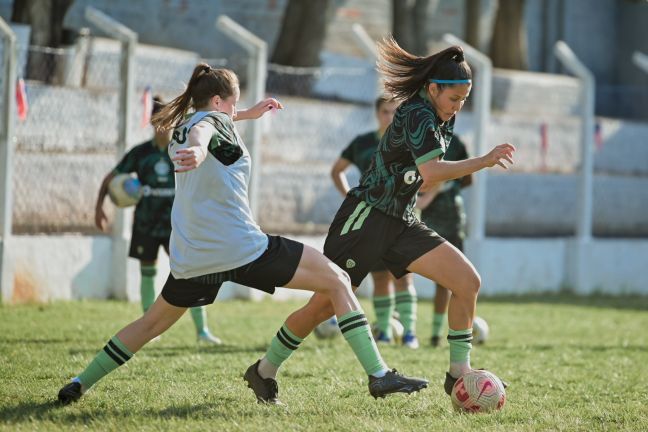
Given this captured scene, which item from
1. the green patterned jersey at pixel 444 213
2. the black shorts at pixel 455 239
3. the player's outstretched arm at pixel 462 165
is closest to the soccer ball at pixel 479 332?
the black shorts at pixel 455 239

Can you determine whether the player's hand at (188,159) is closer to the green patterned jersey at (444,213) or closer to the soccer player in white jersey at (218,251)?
the soccer player in white jersey at (218,251)

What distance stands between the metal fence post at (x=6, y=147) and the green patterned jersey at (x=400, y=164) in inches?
232

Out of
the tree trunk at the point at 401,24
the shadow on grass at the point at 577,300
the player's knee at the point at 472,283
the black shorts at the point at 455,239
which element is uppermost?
the tree trunk at the point at 401,24

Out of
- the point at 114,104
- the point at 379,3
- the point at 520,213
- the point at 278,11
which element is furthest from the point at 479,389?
the point at 379,3

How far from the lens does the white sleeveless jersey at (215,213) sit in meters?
5.79

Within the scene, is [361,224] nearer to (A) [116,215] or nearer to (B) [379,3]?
(A) [116,215]

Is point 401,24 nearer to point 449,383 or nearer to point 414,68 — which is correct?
point 414,68

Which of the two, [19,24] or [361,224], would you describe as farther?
[19,24]

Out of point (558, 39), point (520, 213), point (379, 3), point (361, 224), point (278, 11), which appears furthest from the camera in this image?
point (558, 39)

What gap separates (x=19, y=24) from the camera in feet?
48.8

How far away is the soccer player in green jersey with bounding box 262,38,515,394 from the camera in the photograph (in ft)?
20.9

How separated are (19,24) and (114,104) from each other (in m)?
2.32

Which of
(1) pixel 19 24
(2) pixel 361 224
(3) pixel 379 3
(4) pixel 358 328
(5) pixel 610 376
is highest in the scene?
(3) pixel 379 3

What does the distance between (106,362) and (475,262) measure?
31.1 feet
